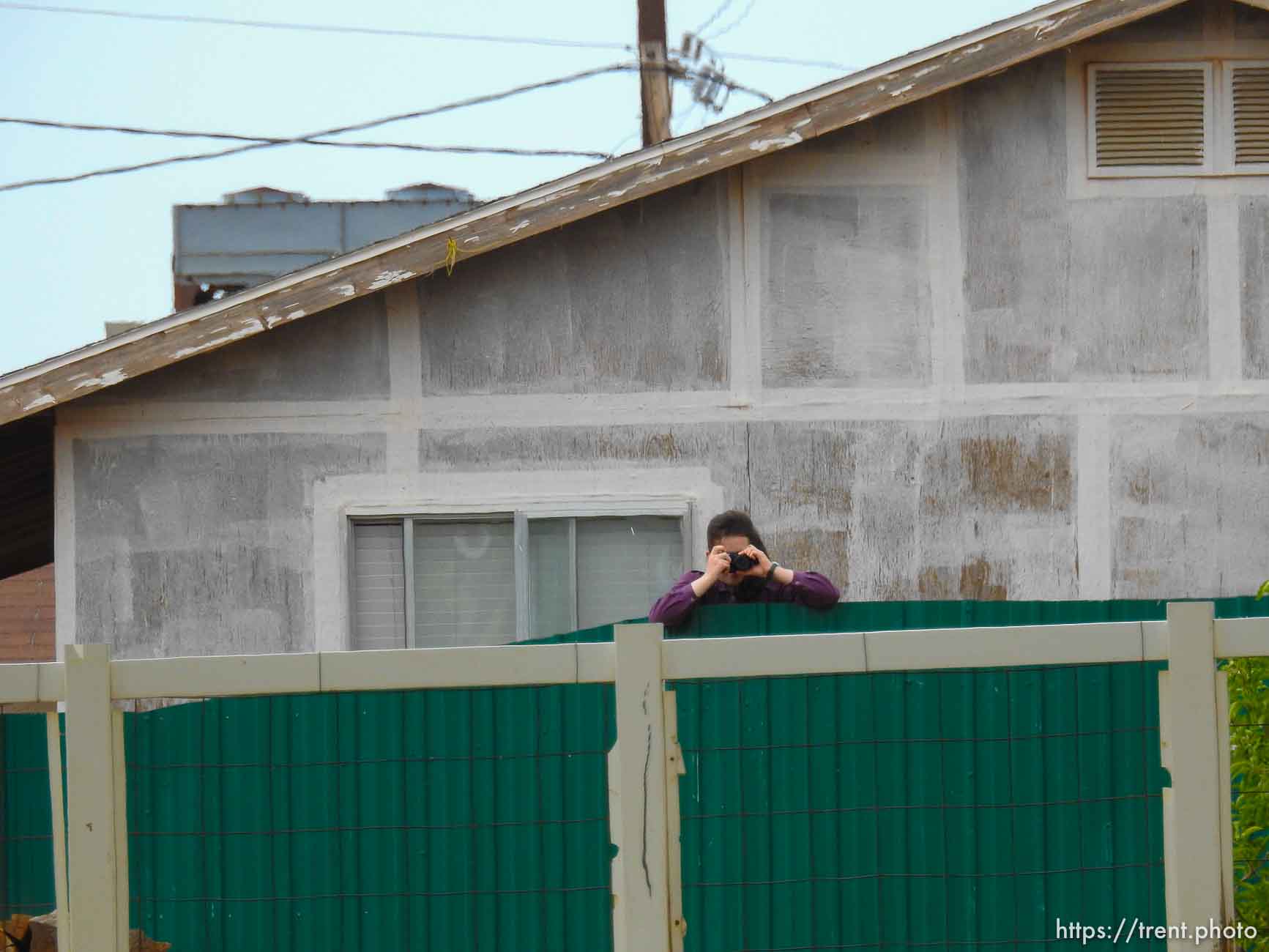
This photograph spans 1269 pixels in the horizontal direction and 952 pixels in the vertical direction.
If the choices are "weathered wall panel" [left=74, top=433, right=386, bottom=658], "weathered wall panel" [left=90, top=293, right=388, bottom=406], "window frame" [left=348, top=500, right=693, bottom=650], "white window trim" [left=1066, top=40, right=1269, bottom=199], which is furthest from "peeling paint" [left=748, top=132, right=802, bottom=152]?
"weathered wall panel" [left=74, top=433, right=386, bottom=658]

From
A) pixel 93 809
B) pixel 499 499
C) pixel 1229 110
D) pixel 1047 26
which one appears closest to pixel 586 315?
pixel 499 499

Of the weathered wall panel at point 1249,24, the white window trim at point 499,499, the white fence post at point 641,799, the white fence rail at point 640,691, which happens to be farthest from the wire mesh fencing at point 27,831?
the weathered wall panel at point 1249,24

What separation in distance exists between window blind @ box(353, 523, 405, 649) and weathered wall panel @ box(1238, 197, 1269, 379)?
4.56m

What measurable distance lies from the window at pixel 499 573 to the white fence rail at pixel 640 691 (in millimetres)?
3377

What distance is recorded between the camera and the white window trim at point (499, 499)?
7.61 metres

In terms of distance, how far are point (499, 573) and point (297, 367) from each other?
1.48 meters

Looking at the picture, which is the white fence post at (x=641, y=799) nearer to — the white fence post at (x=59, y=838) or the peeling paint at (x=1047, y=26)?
the white fence post at (x=59, y=838)

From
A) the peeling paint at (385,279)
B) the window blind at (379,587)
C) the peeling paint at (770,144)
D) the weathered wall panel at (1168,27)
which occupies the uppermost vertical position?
the weathered wall panel at (1168,27)

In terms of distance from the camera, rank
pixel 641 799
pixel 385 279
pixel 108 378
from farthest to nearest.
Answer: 1. pixel 385 279
2. pixel 108 378
3. pixel 641 799

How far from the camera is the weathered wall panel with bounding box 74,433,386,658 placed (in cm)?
756

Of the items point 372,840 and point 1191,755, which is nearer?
point 1191,755

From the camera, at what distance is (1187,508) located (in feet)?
25.6

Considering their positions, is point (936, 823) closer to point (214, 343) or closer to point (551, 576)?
point (551, 576)

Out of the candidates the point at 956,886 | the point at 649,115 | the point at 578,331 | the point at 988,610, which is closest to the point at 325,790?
the point at 956,886
